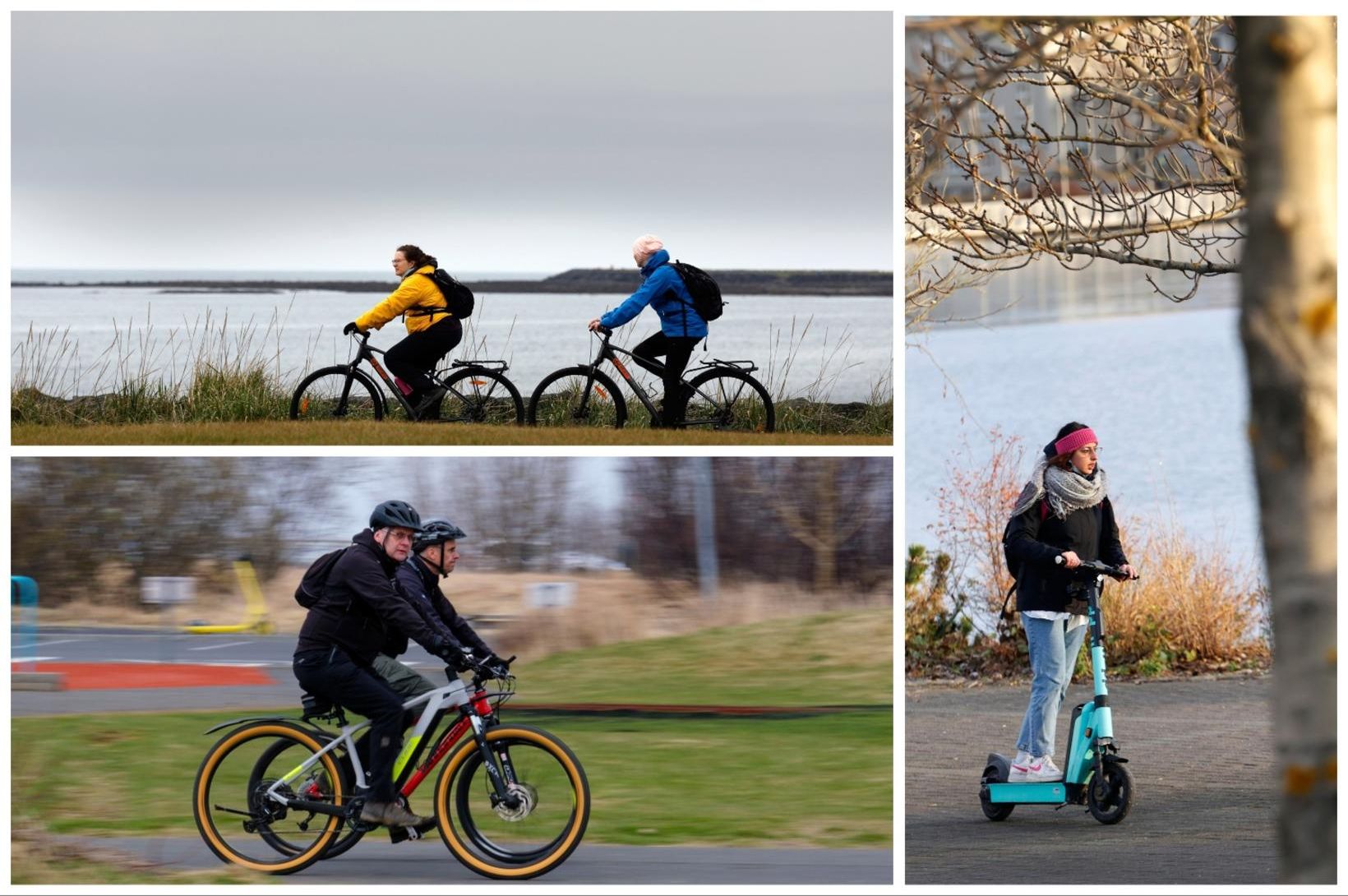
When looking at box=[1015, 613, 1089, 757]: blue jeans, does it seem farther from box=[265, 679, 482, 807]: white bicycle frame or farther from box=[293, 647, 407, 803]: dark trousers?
box=[293, 647, 407, 803]: dark trousers

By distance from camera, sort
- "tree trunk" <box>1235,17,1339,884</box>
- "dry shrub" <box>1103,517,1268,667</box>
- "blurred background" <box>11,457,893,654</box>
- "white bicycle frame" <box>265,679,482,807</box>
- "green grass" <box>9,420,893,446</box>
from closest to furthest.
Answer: "tree trunk" <box>1235,17,1339,884</box> < "white bicycle frame" <box>265,679,482,807</box> < "green grass" <box>9,420,893,446</box> < "blurred background" <box>11,457,893,654</box> < "dry shrub" <box>1103,517,1268,667</box>

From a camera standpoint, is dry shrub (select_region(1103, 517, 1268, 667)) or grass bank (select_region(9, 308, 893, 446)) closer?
grass bank (select_region(9, 308, 893, 446))

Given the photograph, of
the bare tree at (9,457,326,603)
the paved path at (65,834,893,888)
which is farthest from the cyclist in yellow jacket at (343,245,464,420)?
the paved path at (65,834,893,888)

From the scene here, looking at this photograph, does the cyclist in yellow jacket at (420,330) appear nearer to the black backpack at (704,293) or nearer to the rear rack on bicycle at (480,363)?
the rear rack on bicycle at (480,363)

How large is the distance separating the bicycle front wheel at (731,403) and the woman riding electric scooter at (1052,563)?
1279 mm

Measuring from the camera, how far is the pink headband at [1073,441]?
22.9 feet

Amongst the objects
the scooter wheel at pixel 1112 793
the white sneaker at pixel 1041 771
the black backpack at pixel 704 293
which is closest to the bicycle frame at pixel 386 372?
the black backpack at pixel 704 293

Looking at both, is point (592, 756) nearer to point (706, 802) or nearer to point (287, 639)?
point (706, 802)

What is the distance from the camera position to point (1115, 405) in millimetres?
18359

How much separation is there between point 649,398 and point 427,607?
6.62 ft

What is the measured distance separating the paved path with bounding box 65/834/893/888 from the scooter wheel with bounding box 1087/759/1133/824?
3.36 ft

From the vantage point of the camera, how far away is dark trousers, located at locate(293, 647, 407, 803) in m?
6.20

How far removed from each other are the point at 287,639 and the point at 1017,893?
4403mm

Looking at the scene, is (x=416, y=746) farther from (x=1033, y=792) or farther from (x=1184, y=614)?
(x=1184, y=614)
